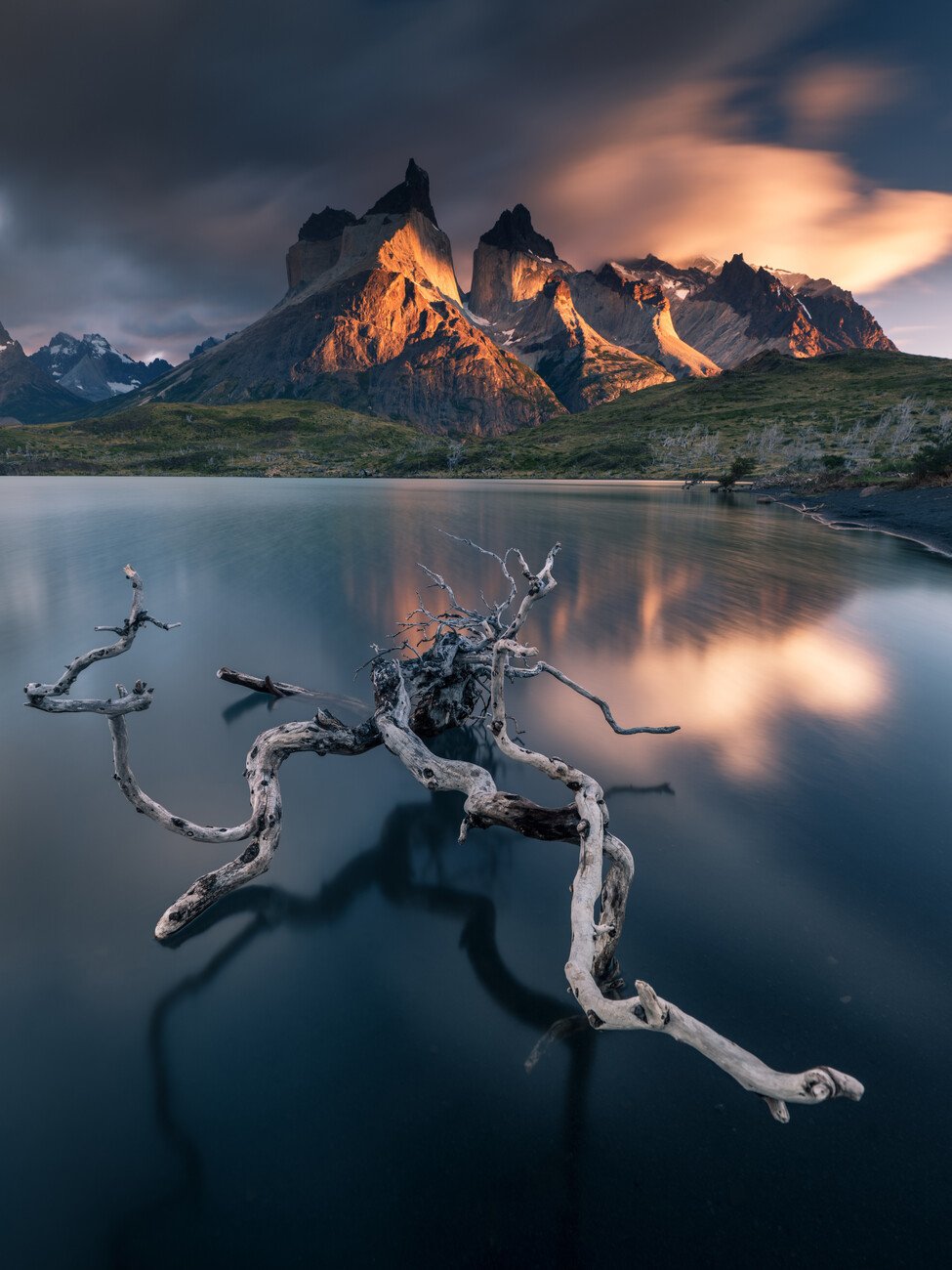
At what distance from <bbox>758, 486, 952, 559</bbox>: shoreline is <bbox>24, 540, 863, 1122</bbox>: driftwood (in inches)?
1699

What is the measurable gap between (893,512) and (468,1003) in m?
66.6

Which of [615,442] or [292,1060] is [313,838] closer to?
[292,1060]

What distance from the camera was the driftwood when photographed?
3.58 m

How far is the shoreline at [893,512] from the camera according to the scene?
44.8 meters

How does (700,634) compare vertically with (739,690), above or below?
above

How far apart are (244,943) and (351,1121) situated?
269 cm

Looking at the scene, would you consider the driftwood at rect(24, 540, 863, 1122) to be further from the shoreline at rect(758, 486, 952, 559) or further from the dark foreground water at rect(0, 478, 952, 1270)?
the shoreline at rect(758, 486, 952, 559)

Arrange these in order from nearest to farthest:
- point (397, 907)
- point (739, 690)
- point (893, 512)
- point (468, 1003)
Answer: point (468, 1003)
point (397, 907)
point (739, 690)
point (893, 512)

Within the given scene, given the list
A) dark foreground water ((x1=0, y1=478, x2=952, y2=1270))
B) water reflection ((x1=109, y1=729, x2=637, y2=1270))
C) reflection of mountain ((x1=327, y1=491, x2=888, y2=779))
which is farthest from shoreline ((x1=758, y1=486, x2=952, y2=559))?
water reflection ((x1=109, y1=729, x2=637, y2=1270))

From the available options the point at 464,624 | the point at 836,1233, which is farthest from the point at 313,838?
the point at 836,1233

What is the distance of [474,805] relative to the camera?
727cm

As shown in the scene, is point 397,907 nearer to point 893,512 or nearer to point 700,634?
point 700,634

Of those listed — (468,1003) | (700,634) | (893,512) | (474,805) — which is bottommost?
(468,1003)

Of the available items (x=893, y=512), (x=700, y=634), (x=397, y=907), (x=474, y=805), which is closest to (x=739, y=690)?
(x=700, y=634)
